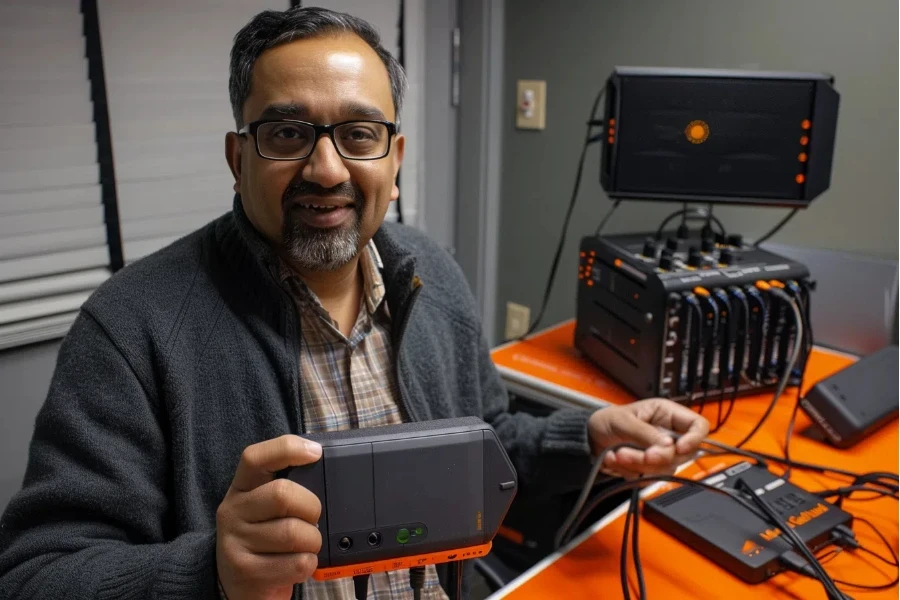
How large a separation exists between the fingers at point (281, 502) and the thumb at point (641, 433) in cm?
58

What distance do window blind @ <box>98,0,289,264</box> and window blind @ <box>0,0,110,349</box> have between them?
0.21 ft

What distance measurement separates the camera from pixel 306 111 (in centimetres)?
99

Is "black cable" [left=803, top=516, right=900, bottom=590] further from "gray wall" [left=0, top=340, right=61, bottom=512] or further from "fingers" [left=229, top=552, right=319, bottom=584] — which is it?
"gray wall" [left=0, top=340, right=61, bottom=512]

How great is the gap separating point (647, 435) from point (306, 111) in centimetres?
68

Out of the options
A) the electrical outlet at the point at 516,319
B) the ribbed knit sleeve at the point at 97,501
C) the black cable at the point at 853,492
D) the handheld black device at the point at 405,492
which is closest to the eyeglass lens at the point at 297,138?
the ribbed knit sleeve at the point at 97,501

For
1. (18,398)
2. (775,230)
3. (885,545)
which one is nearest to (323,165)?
(885,545)

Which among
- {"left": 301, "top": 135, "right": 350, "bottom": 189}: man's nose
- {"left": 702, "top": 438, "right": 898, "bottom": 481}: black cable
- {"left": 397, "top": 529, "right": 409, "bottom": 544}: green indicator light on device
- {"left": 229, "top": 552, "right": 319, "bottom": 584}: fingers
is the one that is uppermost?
{"left": 301, "top": 135, "right": 350, "bottom": 189}: man's nose

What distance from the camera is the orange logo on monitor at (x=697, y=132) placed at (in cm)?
151

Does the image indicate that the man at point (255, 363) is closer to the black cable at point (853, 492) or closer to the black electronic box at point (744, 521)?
the black electronic box at point (744, 521)

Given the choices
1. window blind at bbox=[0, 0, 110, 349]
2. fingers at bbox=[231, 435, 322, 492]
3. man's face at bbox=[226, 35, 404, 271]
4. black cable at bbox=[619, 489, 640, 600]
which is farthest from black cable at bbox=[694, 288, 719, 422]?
window blind at bbox=[0, 0, 110, 349]

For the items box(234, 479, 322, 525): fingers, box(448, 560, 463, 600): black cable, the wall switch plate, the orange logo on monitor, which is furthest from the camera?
the wall switch plate

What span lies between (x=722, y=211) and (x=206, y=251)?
4.69 feet

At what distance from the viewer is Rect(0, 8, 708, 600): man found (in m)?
0.84

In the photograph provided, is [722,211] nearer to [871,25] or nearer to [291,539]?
[871,25]
